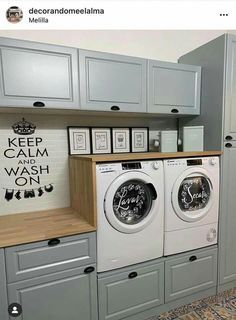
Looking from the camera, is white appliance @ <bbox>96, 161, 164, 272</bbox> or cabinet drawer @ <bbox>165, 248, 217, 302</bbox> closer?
white appliance @ <bbox>96, 161, 164, 272</bbox>

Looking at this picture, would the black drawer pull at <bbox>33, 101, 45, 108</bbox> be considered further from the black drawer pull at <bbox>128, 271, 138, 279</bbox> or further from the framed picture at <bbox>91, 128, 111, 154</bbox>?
the black drawer pull at <bbox>128, 271, 138, 279</bbox>

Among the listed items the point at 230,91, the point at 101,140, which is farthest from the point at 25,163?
the point at 230,91

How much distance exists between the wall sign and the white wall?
82cm

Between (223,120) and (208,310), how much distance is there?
171 cm

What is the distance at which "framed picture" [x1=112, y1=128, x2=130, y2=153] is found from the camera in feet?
7.44

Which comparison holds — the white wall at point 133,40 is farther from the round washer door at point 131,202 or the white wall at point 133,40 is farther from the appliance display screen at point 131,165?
the round washer door at point 131,202

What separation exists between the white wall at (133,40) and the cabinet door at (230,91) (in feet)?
2.30

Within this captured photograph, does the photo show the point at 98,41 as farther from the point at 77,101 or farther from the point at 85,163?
the point at 85,163

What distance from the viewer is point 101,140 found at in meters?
2.21

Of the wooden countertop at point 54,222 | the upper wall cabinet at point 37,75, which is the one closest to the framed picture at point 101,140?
the wooden countertop at point 54,222

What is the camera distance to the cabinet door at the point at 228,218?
199cm

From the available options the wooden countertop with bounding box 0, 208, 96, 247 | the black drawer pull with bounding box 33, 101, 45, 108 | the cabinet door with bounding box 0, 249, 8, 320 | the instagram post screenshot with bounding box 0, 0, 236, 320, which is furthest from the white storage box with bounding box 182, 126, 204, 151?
the cabinet door with bounding box 0, 249, 8, 320
